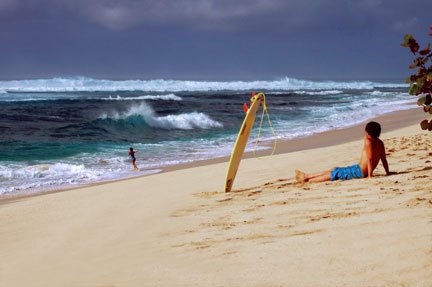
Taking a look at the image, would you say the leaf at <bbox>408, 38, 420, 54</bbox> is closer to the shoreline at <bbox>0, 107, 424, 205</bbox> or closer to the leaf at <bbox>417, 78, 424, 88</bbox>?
the leaf at <bbox>417, 78, 424, 88</bbox>

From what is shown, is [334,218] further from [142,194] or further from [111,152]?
[111,152]

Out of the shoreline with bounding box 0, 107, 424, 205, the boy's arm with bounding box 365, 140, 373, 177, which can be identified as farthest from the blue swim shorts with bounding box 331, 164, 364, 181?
the shoreline with bounding box 0, 107, 424, 205

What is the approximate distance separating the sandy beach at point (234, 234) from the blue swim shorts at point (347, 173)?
1.02 feet

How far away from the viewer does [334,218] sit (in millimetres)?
4453

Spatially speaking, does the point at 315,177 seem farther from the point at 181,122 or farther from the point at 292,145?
the point at 181,122

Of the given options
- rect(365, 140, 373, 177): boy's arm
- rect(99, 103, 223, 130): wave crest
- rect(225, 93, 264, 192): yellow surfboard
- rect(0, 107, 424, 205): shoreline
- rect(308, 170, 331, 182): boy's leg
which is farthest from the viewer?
rect(99, 103, 223, 130): wave crest

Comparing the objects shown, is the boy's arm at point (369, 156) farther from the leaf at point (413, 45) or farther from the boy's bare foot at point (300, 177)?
the leaf at point (413, 45)

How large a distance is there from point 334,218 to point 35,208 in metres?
4.42

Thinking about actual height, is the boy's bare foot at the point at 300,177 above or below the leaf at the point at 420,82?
below

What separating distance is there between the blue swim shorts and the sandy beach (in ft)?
1.02

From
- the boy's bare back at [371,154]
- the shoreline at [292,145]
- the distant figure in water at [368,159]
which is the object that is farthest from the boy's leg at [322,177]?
the shoreline at [292,145]

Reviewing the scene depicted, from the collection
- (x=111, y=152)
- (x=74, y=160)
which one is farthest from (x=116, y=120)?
(x=74, y=160)

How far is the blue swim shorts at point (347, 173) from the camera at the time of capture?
20.8 ft

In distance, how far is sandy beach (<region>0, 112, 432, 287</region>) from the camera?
3.41 metres
